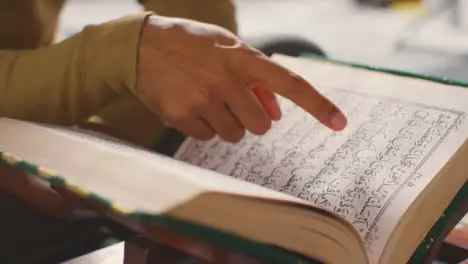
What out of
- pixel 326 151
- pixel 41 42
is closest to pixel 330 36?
pixel 41 42

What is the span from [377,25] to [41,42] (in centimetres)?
124

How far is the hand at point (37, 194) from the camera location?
433 mm

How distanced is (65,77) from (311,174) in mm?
192

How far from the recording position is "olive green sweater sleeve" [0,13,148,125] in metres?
0.46

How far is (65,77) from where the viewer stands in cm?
48

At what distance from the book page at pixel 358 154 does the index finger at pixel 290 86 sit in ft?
0.15

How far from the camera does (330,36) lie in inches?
63.5

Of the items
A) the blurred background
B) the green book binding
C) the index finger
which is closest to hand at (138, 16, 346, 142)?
the index finger

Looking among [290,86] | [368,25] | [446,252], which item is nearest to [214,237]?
[290,86]

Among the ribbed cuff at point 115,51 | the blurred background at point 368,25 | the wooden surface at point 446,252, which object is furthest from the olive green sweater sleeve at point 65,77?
the blurred background at point 368,25

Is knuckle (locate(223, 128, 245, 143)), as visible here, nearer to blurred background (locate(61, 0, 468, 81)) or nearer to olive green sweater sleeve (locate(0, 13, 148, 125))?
olive green sweater sleeve (locate(0, 13, 148, 125))

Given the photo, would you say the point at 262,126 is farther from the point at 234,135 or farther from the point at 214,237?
the point at 214,237

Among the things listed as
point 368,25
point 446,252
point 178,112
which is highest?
point 178,112

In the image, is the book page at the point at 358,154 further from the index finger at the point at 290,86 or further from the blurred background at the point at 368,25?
the blurred background at the point at 368,25
